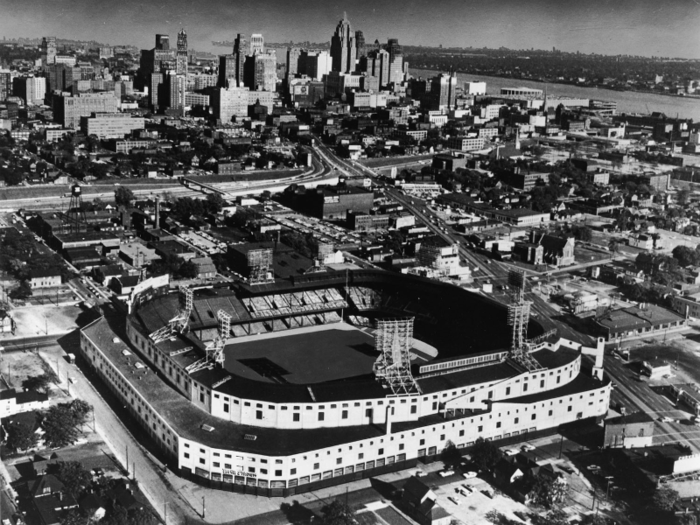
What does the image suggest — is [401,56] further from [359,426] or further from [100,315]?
[359,426]

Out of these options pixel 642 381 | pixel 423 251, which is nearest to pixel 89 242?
pixel 423 251

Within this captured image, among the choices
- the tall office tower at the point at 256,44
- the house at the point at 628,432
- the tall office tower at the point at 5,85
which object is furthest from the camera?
the tall office tower at the point at 256,44

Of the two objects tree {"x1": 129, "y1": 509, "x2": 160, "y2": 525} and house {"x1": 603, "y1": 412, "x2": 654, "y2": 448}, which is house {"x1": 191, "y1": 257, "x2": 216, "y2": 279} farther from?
house {"x1": 603, "y1": 412, "x2": 654, "y2": 448}

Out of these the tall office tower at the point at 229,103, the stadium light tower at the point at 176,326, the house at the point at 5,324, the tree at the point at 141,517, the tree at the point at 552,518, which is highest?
the tall office tower at the point at 229,103

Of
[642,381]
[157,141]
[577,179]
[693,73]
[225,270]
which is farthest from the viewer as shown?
[693,73]

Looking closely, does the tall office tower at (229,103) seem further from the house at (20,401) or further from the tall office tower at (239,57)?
the house at (20,401)

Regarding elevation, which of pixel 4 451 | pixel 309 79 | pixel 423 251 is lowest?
pixel 4 451

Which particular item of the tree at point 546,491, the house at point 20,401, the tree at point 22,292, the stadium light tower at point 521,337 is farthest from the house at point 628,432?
the tree at point 22,292
